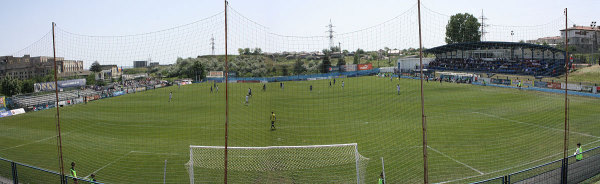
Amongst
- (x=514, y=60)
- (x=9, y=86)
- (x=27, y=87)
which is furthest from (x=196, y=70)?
(x=514, y=60)

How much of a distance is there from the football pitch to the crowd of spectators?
865 centimetres

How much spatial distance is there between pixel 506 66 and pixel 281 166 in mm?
37883

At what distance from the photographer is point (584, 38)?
50.1m

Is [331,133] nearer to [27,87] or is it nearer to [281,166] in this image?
[281,166]

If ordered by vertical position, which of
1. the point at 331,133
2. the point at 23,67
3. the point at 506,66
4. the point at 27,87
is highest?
the point at 23,67

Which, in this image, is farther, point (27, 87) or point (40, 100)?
point (27, 87)

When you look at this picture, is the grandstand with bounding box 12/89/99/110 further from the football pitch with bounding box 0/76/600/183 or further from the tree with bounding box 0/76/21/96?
the tree with bounding box 0/76/21/96

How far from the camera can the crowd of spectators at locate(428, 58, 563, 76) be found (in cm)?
3743

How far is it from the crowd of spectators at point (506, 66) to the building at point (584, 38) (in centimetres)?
1417

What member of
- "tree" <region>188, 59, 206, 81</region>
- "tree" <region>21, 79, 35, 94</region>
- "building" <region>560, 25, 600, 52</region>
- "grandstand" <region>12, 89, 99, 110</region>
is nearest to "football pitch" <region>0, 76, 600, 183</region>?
"grandstand" <region>12, 89, 99, 110</region>

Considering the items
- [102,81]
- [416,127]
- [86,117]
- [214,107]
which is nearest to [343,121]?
[416,127]

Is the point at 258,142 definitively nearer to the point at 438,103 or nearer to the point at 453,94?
the point at 438,103

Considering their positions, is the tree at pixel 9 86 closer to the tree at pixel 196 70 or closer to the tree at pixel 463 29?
the tree at pixel 196 70

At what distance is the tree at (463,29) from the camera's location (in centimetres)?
5944
